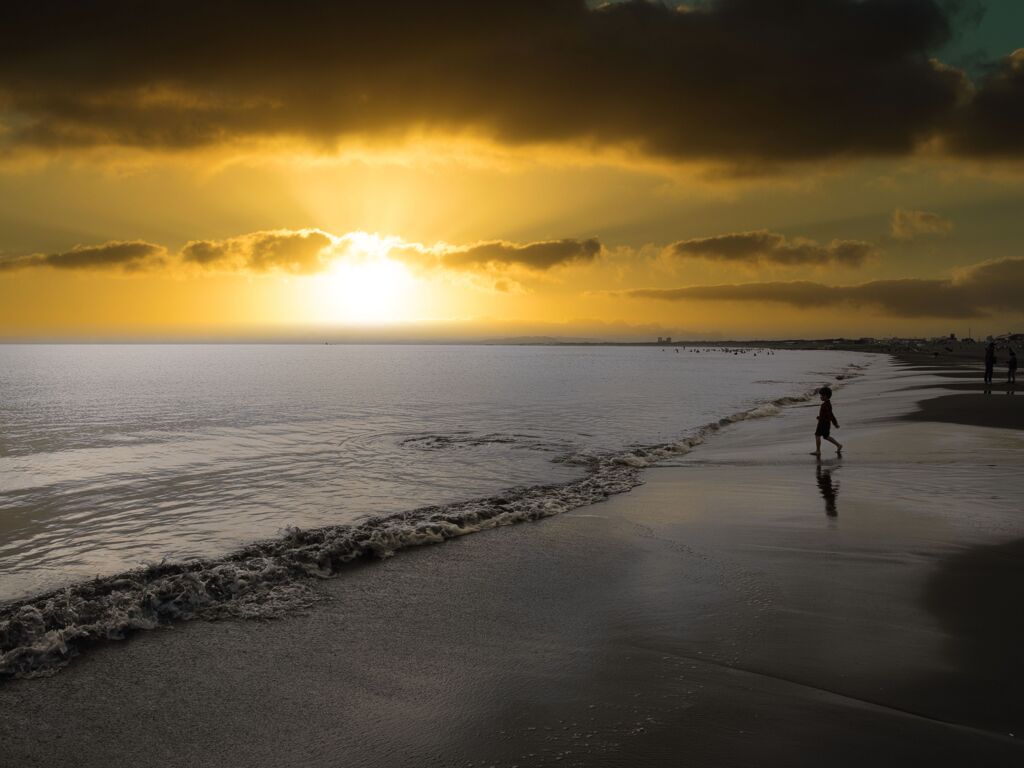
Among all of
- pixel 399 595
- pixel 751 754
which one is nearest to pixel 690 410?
pixel 399 595

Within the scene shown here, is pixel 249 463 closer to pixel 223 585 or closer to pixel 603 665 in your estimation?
pixel 223 585

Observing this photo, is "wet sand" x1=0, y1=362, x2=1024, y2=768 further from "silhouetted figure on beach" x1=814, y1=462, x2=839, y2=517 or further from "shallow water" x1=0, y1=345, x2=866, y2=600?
"shallow water" x1=0, y1=345, x2=866, y2=600

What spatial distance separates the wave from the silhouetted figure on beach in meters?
5.57

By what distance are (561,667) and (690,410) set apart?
36774 mm

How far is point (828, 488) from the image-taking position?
1578cm

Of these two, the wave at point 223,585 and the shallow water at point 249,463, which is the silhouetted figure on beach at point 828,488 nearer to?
the wave at point 223,585

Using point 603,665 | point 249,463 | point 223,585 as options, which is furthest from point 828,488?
point 249,463

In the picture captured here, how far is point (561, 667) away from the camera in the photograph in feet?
22.1

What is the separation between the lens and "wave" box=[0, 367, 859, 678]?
786cm

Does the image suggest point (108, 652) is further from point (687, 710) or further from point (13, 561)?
point (687, 710)

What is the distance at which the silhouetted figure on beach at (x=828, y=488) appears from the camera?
1344 centimetres

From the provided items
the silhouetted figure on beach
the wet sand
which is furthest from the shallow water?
the silhouetted figure on beach

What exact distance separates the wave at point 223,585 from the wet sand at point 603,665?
0.44 meters

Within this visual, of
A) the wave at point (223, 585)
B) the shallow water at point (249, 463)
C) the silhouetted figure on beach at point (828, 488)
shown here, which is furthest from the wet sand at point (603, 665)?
the shallow water at point (249, 463)
